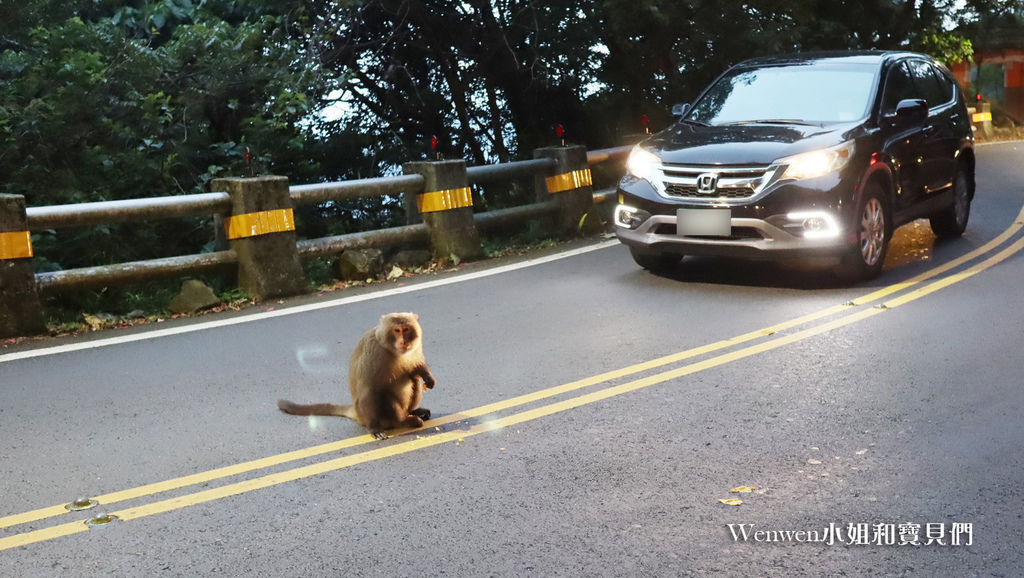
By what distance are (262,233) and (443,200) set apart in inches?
88.0

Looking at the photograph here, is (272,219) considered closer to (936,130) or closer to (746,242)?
(746,242)

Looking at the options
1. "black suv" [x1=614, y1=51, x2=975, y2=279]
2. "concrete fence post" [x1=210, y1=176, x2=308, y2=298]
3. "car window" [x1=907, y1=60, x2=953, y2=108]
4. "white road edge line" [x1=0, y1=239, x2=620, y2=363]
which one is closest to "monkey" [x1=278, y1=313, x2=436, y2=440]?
"white road edge line" [x1=0, y1=239, x2=620, y2=363]

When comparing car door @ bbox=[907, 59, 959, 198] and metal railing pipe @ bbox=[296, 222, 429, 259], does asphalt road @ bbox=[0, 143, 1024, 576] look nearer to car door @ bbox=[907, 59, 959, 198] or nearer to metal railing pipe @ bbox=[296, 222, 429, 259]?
metal railing pipe @ bbox=[296, 222, 429, 259]

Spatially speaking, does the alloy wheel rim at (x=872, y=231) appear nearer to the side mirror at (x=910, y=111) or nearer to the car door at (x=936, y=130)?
the side mirror at (x=910, y=111)

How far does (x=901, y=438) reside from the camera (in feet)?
18.5

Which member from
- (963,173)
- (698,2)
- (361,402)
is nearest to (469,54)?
(698,2)

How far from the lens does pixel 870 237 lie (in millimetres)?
9930

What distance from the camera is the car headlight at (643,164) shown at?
10047 mm

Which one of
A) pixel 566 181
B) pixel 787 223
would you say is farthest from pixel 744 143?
pixel 566 181

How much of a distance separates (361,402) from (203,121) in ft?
29.1

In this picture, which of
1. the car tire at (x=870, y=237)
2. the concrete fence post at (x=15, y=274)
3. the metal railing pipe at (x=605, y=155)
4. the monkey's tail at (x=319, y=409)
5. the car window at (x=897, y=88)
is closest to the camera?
the monkey's tail at (x=319, y=409)

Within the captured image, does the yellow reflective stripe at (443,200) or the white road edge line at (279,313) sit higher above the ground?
the yellow reflective stripe at (443,200)

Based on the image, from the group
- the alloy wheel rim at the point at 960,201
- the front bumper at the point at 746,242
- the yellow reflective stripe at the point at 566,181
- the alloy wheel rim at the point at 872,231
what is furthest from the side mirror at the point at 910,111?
the yellow reflective stripe at the point at 566,181

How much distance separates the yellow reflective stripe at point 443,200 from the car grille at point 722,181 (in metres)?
2.81
